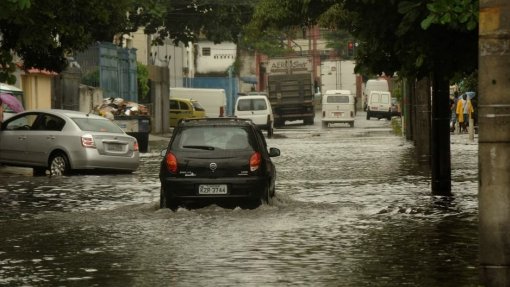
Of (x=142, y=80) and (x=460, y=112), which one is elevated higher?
(x=142, y=80)

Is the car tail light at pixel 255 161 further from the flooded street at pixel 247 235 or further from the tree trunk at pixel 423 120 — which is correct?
the tree trunk at pixel 423 120

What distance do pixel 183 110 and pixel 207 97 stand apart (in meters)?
7.49

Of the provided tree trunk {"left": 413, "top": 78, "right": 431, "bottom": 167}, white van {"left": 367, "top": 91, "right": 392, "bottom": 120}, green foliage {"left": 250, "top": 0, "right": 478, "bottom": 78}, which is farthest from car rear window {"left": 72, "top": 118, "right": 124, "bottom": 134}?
white van {"left": 367, "top": 91, "right": 392, "bottom": 120}

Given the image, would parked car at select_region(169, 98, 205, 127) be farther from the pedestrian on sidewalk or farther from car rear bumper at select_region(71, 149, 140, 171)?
car rear bumper at select_region(71, 149, 140, 171)

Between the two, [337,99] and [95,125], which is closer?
[95,125]

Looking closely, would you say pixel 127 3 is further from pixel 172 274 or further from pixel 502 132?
pixel 502 132

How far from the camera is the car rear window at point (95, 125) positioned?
28.1 metres

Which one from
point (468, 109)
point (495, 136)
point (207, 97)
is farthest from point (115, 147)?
point (207, 97)

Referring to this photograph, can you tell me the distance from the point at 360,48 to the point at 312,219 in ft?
8.50

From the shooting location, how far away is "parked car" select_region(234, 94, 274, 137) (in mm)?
58750

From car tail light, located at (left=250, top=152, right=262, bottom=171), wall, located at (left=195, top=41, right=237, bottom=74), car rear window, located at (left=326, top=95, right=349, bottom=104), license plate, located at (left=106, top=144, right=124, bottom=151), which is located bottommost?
license plate, located at (left=106, top=144, right=124, bottom=151)

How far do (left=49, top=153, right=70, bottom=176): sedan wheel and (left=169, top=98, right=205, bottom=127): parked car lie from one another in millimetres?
35665

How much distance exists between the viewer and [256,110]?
2357 inches

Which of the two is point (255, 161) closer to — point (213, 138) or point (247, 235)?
point (213, 138)
